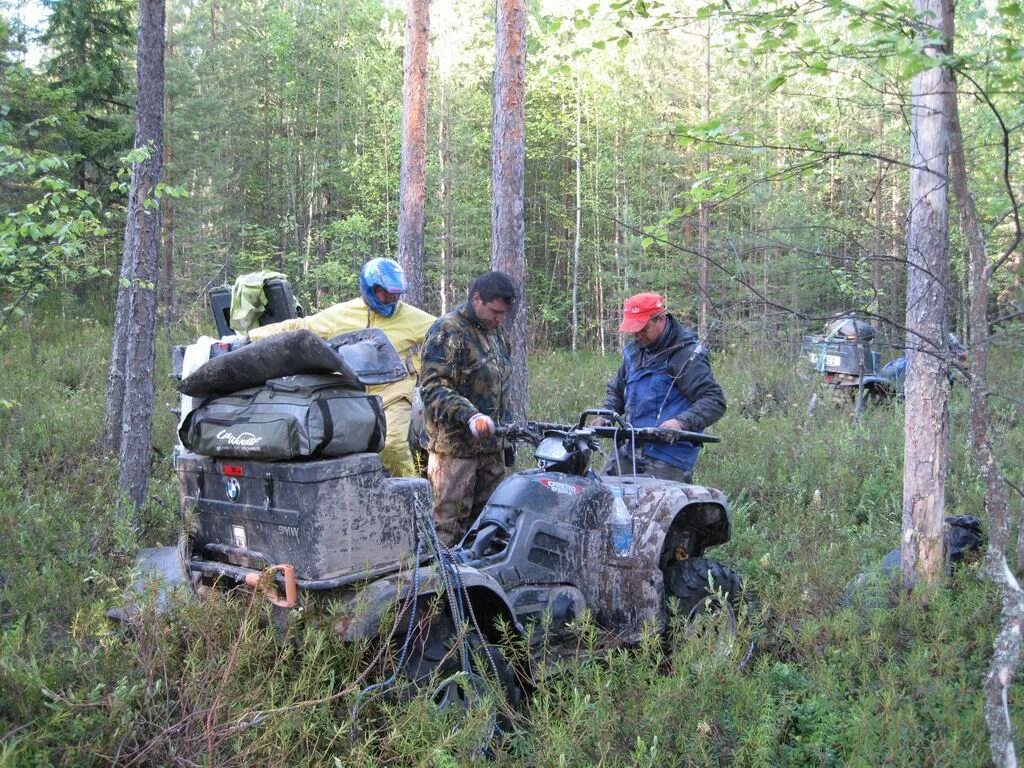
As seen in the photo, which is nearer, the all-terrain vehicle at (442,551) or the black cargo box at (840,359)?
the all-terrain vehicle at (442,551)

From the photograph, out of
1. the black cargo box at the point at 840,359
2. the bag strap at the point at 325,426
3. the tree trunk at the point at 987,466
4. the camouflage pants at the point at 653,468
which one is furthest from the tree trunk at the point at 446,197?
the bag strap at the point at 325,426

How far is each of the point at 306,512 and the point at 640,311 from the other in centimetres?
268

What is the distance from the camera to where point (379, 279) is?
18.0 ft

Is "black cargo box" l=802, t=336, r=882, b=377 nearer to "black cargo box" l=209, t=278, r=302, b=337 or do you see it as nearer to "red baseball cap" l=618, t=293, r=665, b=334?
"red baseball cap" l=618, t=293, r=665, b=334

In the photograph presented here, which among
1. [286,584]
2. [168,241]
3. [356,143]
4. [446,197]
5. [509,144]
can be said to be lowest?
[286,584]

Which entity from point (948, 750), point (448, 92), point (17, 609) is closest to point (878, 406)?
point (948, 750)

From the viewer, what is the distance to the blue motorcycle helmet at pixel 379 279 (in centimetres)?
548

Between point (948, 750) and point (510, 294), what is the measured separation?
3.21 m

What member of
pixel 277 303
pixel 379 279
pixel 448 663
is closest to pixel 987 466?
pixel 448 663

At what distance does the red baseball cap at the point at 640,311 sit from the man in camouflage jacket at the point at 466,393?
72 centimetres

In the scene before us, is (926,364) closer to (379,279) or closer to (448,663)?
(448,663)

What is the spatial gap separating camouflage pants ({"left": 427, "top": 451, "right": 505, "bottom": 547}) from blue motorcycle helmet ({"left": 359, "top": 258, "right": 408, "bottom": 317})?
1.14 m

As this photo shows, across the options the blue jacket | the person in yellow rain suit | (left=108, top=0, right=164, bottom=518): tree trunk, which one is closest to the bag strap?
the person in yellow rain suit

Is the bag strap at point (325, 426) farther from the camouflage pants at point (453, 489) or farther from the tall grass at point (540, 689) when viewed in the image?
the camouflage pants at point (453, 489)
